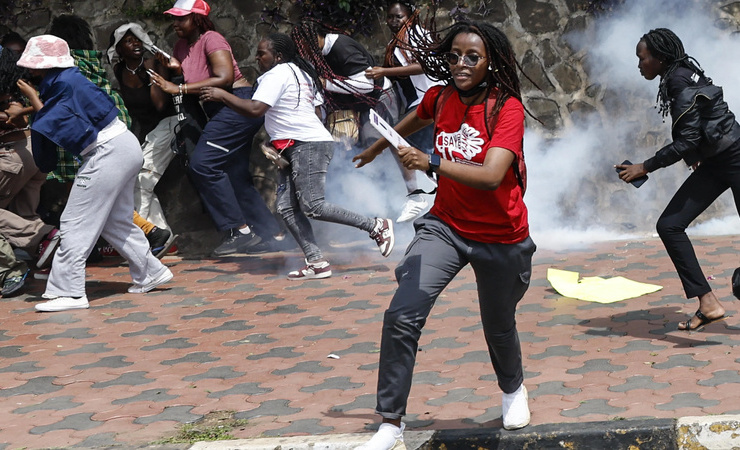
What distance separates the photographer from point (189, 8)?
353 inches

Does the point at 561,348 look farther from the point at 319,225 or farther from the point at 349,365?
the point at 319,225

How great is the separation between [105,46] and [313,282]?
346 cm

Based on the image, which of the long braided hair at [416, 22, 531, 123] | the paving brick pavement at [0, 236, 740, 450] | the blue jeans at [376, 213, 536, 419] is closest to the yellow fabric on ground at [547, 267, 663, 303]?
the paving brick pavement at [0, 236, 740, 450]

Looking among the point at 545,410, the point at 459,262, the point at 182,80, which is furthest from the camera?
the point at 182,80

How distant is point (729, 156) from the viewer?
575 centimetres

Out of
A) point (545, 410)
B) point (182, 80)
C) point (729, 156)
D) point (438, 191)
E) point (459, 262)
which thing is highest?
point (182, 80)

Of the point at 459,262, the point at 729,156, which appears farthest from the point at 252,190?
the point at 459,262

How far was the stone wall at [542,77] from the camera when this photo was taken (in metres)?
9.42

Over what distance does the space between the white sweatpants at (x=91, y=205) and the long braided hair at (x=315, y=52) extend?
5.69ft

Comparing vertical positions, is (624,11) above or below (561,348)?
above

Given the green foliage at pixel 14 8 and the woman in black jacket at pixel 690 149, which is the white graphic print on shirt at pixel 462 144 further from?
the green foliage at pixel 14 8

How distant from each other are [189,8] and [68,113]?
2209 mm

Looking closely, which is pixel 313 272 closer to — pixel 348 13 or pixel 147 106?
pixel 147 106

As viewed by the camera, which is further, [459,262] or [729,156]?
[729,156]
